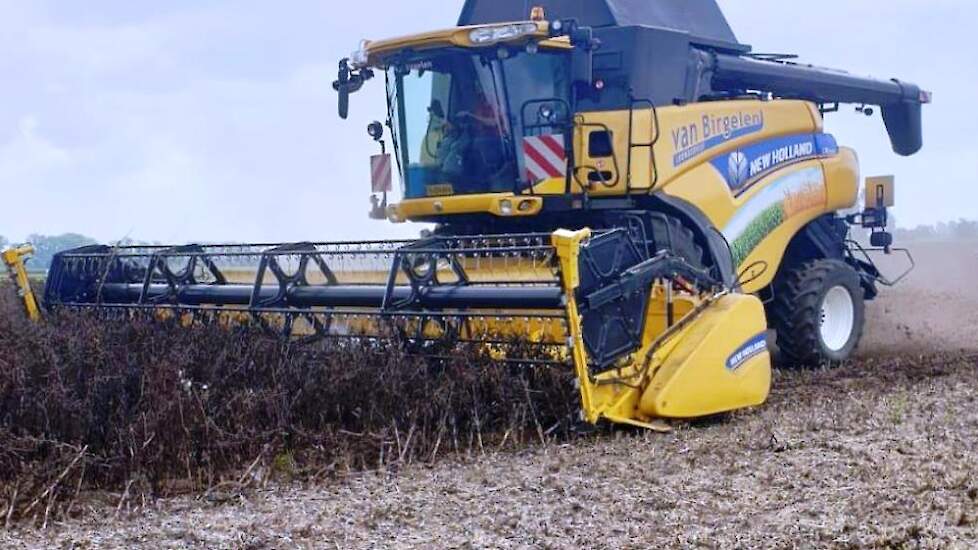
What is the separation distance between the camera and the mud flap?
203 inches

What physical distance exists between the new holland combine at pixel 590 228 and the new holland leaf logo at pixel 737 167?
0.8 inches

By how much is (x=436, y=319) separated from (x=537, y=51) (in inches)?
69.3

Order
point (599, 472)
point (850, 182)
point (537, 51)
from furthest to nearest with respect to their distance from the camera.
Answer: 1. point (850, 182)
2. point (537, 51)
3. point (599, 472)

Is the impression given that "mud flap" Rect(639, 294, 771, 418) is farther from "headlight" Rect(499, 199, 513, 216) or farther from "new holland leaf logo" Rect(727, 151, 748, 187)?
"new holland leaf logo" Rect(727, 151, 748, 187)

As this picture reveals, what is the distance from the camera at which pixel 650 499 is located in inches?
149

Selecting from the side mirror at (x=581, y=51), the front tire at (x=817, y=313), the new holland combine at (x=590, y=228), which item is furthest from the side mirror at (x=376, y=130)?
the front tire at (x=817, y=313)

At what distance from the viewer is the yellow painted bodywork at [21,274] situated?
741 cm

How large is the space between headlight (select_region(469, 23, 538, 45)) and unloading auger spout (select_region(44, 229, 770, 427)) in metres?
1.10

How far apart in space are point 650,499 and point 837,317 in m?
4.44

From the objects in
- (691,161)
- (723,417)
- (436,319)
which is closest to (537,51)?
(691,161)

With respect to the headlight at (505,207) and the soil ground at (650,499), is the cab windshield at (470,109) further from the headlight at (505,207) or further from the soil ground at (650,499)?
the soil ground at (650,499)

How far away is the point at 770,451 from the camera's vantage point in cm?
450

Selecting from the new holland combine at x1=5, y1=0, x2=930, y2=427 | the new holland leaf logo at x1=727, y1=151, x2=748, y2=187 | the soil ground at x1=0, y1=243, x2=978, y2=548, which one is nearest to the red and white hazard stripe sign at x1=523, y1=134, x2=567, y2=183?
the new holland combine at x1=5, y1=0, x2=930, y2=427

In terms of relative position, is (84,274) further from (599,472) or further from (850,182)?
(850,182)
